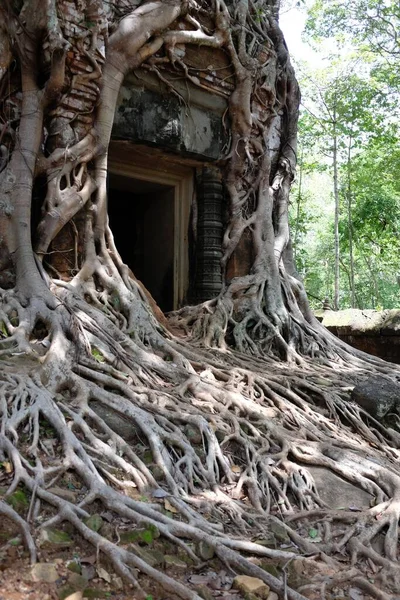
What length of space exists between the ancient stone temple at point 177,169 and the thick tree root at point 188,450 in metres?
1.85

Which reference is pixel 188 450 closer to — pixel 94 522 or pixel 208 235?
pixel 94 522

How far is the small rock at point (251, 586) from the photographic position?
6.29 ft

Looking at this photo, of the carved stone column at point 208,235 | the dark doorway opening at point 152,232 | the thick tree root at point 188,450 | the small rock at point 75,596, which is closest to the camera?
the small rock at point 75,596

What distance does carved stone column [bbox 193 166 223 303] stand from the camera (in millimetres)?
5727

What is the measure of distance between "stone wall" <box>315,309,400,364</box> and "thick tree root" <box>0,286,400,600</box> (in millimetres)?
2384

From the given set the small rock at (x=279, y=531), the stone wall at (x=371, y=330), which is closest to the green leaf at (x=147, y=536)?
the small rock at (x=279, y=531)

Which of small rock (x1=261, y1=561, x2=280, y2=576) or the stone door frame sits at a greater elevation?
the stone door frame

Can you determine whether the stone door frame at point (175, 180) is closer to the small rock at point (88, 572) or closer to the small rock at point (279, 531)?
the small rock at point (279, 531)

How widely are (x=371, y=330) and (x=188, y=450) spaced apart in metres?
4.10

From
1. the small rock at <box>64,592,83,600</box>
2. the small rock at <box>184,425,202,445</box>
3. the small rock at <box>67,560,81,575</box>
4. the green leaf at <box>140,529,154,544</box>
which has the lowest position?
the small rock at <box>64,592,83,600</box>

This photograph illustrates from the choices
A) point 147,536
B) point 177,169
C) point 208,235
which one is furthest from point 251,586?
point 177,169

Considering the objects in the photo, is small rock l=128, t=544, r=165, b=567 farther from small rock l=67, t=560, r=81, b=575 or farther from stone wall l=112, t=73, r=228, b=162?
stone wall l=112, t=73, r=228, b=162

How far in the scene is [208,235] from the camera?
19.0 ft

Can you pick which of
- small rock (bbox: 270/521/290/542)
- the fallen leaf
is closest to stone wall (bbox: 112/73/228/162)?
the fallen leaf
